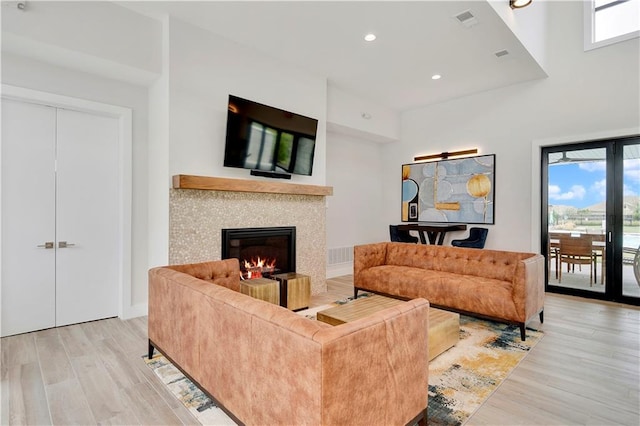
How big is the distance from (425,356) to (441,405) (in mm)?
584

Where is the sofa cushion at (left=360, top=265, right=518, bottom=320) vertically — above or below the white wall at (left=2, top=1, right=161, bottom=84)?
below

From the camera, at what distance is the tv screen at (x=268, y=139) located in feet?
12.9

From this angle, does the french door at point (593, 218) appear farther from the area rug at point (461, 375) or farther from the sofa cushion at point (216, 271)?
the sofa cushion at point (216, 271)

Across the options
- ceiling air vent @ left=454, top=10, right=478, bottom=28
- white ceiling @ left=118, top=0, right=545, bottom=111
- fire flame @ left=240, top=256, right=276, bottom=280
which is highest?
white ceiling @ left=118, top=0, right=545, bottom=111

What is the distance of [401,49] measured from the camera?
13.9 ft

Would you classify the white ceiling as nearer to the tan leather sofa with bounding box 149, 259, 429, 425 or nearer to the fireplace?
the fireplace

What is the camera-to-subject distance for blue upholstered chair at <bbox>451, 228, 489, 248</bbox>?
559 centimetres

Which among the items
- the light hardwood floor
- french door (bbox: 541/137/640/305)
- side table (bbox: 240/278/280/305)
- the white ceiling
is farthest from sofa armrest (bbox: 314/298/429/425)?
french door (bbox: 541/137/640/305)

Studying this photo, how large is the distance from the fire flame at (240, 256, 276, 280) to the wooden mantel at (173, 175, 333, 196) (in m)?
0.94

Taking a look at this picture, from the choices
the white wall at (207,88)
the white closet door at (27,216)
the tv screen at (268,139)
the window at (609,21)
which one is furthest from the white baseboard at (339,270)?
the window at (609,21)

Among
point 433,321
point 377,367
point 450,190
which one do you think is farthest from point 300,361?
point 450,190

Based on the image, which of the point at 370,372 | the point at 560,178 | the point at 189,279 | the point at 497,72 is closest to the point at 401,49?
the point at 497,72

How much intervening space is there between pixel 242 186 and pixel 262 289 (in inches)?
48.7

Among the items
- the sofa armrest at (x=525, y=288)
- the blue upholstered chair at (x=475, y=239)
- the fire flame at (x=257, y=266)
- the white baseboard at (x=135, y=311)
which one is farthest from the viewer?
the blue upholstered chair at (x=475, y=239)
